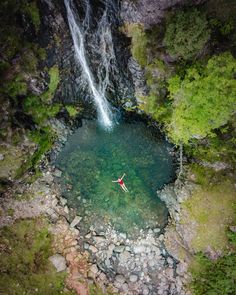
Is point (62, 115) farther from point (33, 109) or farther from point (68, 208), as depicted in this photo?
point (68, 208)

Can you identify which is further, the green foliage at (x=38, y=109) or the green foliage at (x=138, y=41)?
the green foliage at (x=38, y=109)

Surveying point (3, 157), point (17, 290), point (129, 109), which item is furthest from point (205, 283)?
point (3, 157)

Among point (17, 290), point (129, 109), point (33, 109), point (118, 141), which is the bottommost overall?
point (17, 290)

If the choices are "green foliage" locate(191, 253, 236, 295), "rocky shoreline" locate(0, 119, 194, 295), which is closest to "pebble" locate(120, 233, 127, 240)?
"rocky shoreline" locate(0, 119, 194, 295)

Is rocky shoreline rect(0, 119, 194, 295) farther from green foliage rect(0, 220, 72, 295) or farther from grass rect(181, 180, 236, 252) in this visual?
grass rect(181, 180, 236, 252)

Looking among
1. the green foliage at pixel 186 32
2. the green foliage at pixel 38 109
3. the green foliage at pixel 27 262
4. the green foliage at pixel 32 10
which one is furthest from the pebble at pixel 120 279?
the green foliage at pixel 32 10

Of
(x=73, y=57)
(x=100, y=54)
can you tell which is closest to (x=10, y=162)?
(x=73, y=57)

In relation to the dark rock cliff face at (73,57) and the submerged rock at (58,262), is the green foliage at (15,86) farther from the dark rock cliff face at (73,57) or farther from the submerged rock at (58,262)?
the submerged rock at (58,262)
